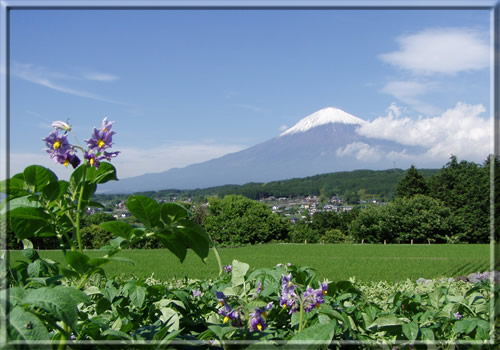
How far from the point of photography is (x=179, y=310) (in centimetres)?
115

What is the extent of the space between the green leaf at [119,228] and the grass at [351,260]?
7.38 meters

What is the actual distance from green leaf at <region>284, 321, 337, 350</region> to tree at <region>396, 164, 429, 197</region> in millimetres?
17206

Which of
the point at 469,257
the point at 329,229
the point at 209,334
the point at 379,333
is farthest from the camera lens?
the point at 329,229

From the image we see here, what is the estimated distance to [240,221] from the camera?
9891 mm

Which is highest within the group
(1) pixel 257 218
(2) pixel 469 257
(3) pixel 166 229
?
(3) pixel 166 229

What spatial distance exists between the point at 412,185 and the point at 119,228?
1909 cm

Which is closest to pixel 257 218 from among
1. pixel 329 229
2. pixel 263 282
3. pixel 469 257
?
pixel 469 257

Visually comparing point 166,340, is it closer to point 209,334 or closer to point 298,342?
point 209,334

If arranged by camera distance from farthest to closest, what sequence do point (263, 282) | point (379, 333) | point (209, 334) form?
point (263, 282) → point (379, 333) → point (209, 334)

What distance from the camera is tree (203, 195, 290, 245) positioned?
8555 mm

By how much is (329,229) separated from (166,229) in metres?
17.4

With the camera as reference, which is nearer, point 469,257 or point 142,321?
point 142,321

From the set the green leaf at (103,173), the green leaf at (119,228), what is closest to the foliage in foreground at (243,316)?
the green leaf at (119,228)

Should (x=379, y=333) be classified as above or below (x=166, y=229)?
below
